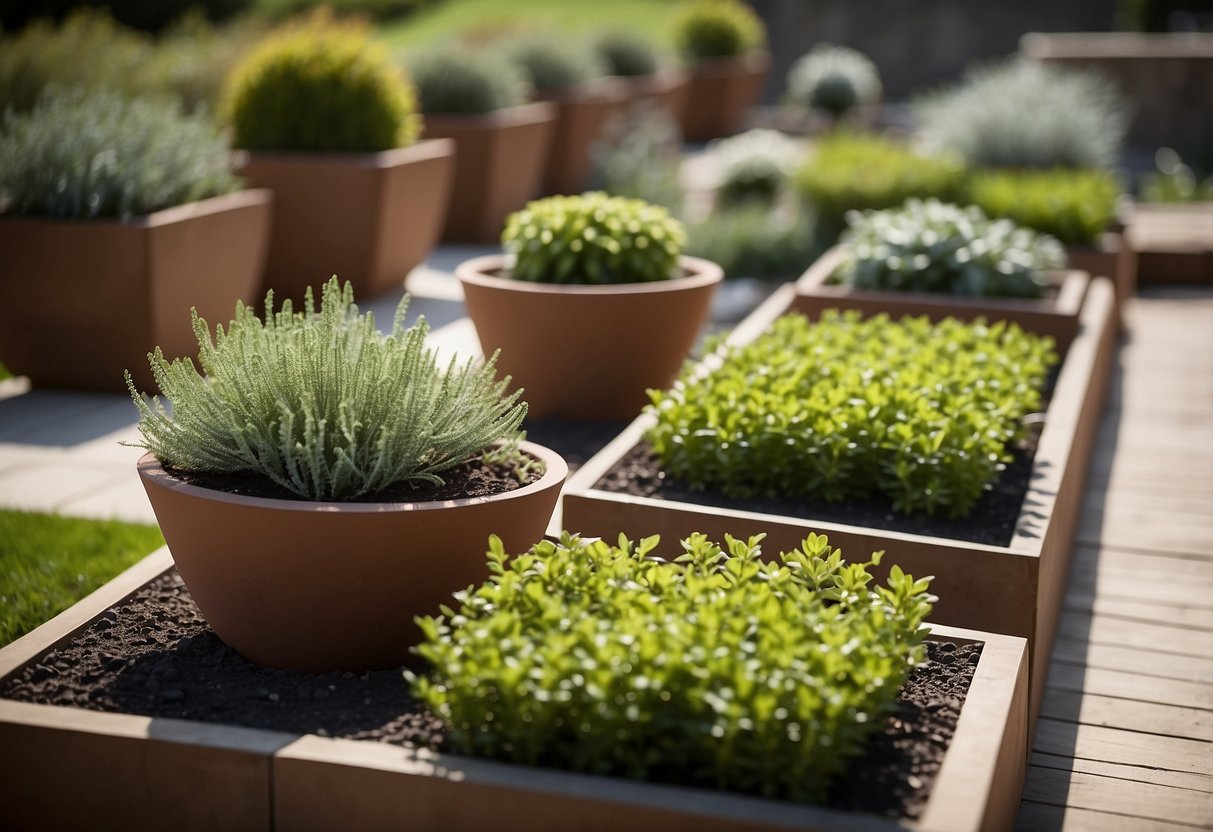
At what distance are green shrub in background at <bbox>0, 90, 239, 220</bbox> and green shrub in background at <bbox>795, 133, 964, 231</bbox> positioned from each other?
3858mm

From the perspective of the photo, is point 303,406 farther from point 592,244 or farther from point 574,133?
point 574,133

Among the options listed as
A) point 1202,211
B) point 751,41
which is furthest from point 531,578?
point 751,41

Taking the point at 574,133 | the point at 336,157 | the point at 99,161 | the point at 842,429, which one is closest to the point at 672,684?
the point at 842,429

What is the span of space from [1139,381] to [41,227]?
17.1 feet

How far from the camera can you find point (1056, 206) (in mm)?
7316

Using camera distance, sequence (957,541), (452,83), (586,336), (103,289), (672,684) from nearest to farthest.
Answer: (672,684), (957,541), (586,336), (103,289), (452,83)

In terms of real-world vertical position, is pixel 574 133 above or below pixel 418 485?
above

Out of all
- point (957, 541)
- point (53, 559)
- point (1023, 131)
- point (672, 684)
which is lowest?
point (53, 559)

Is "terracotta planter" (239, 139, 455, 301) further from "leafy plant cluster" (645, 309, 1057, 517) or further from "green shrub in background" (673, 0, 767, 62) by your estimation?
"green shrub in background" (673, 0, 767, 62)

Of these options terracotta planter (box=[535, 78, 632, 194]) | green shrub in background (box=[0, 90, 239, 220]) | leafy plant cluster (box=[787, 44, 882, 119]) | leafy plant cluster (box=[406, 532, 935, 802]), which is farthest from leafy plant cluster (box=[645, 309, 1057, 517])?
leafy plant cluster (box=[787, 44, 882, 119])

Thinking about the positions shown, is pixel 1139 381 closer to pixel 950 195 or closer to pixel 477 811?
pixel 950 195

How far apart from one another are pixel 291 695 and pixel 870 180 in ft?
20.2

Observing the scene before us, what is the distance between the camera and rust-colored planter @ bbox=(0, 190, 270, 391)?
5.60 m

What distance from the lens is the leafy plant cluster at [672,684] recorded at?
2312 millimetres
